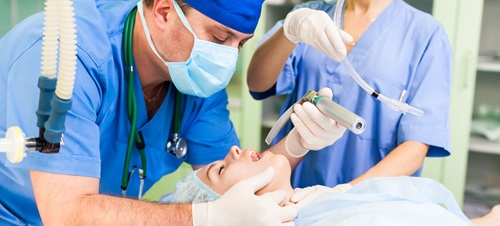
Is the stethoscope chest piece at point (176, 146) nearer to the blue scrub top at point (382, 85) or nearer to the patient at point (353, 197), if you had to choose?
the patient at point (353, 197)

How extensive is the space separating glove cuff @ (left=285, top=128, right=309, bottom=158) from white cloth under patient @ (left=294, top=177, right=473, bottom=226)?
24 cm

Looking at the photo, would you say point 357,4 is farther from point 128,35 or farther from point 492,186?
point 492,186

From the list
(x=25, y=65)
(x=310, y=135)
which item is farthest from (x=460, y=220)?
(x=25, y=65)

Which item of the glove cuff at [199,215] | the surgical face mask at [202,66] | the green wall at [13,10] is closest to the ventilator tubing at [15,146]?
the glove cuff at [199,215]

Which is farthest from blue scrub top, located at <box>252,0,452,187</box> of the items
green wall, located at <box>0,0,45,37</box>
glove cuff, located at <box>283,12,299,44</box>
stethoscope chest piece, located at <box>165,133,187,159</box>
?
green wall, located at <box>0,0,45,37</box>

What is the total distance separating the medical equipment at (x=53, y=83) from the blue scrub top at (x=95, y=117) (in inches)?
12.3

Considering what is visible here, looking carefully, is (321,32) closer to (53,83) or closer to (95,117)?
(95,117)

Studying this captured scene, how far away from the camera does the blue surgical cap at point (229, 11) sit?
1.49m

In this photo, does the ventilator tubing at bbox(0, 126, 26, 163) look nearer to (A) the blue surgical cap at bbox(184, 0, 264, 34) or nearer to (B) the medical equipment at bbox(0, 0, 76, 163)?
(B) the medical equipment at bbox(0, 0, 76, 163)

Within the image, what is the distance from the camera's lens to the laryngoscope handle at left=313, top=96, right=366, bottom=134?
4.49 ft

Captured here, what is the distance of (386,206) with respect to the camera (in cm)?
138

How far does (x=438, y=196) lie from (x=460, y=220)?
150 mm

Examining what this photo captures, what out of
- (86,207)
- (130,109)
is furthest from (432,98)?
(86,207)

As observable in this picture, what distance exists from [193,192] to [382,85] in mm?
684
